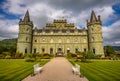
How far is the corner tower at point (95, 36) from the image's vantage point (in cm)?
4347

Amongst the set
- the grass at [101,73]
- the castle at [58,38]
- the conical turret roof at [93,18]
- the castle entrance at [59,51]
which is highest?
the conical turret roof at [93,18]

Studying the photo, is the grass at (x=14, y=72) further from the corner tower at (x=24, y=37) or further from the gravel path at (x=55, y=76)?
the corner tower at (x=24, y=37)

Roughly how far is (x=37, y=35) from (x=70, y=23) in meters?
18.6

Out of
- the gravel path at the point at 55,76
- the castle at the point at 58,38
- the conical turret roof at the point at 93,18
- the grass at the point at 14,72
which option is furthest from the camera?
the conical turret roof at the point at 93,18

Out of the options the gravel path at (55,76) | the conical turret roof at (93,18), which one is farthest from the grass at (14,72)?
the conical turret roof at (93,18)

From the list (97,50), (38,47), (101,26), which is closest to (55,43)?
(38,47)

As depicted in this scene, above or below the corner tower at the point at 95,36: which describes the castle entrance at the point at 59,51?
below

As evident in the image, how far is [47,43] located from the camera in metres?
47.6

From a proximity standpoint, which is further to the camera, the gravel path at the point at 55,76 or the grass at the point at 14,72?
the grass at the point at 14,72

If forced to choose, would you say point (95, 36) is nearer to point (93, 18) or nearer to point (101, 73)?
point (93, 18)

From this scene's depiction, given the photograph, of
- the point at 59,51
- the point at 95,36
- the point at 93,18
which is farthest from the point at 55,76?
the point at 93,18

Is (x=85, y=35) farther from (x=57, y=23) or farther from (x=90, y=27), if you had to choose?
(x=57, y=23)

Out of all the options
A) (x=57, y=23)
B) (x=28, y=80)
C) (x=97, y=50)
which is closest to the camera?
(x=28, y=80)

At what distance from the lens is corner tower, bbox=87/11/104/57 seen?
43466 mm
